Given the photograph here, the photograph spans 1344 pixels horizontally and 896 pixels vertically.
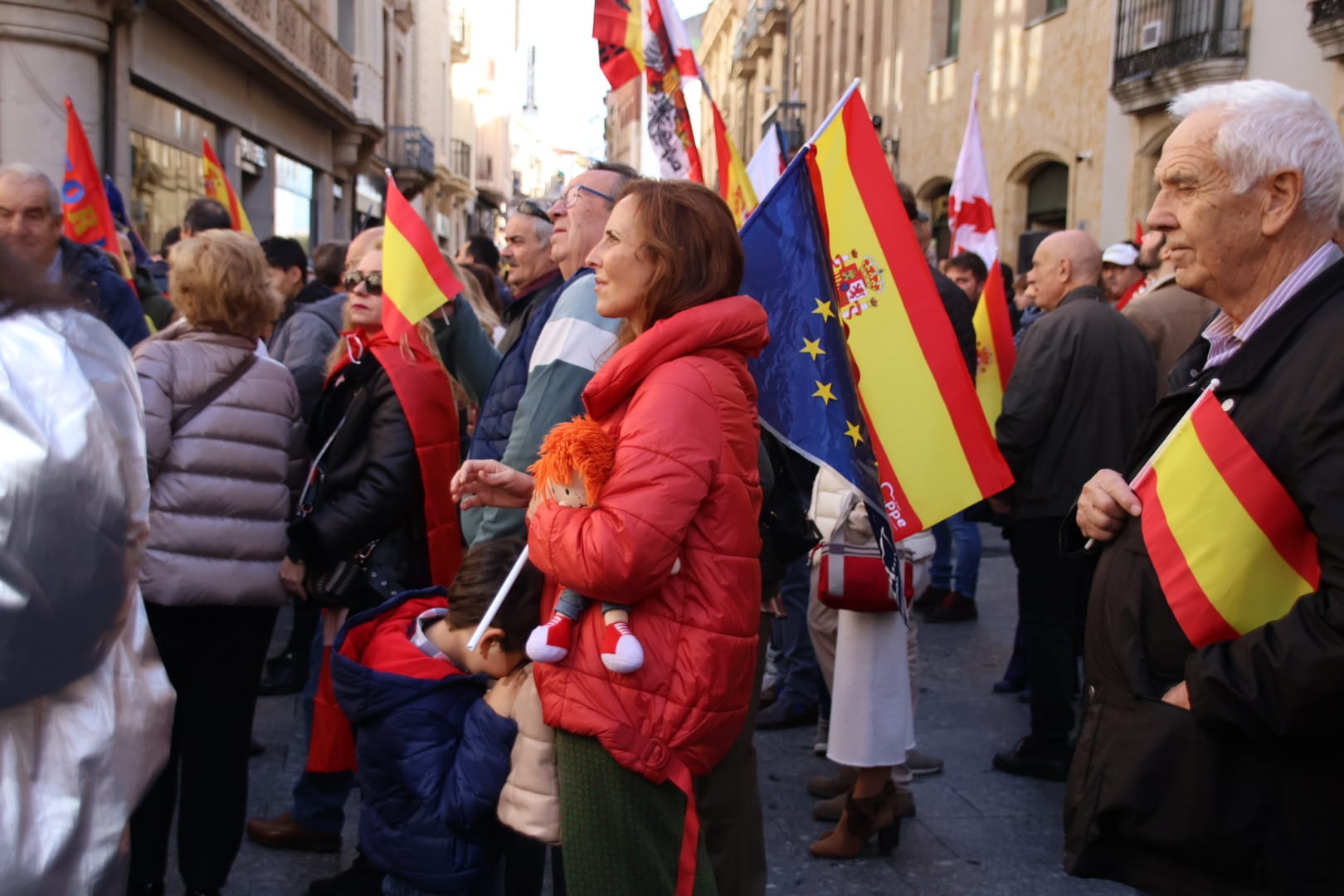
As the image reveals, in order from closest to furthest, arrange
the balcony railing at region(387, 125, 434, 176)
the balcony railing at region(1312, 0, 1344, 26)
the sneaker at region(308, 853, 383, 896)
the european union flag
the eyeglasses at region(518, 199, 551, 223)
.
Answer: the european union flag, the sneaker at region(308, 853, 383, 896), the eyeglasses at region(518, 199, 551, 223), the balcony railing at region(1312, 0, 1344, 26), the balcony railing at region(387, 125, 434, 176)

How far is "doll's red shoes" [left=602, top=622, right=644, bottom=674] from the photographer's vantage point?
228 centimetres

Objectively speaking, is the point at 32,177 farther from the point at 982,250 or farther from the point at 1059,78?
the point at 1059,78

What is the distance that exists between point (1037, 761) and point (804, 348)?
96.3 inches

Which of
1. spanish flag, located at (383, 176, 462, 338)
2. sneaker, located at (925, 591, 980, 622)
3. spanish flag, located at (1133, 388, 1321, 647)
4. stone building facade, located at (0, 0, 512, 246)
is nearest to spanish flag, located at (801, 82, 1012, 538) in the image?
spanish flag, located at (383, 176, 462, 338)

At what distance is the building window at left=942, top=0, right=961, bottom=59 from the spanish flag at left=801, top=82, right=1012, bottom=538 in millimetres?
19688

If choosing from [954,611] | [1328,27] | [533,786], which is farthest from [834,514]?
[1328,27]

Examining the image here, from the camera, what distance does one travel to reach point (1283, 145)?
205 cm

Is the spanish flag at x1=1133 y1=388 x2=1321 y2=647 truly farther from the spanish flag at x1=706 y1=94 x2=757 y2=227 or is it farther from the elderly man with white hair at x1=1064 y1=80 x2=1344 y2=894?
the spanish flag at x1=706 y1=94 x2=757 y2=227

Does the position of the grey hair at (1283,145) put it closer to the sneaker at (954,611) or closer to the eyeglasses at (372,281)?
the eyeglasses at (372,281)

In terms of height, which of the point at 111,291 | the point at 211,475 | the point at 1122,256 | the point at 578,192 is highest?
the point at 1122,256

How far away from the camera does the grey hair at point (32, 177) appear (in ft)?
14.5

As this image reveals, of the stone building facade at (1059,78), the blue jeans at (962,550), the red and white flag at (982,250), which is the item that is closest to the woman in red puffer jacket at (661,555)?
the red and white flag at (982,250)

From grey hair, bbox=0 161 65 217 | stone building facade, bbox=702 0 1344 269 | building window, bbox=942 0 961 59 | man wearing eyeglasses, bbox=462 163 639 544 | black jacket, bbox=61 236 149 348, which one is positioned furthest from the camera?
building window, bbox=942 0 961 59

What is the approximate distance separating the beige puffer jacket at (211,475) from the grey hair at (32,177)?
129 centimetres
